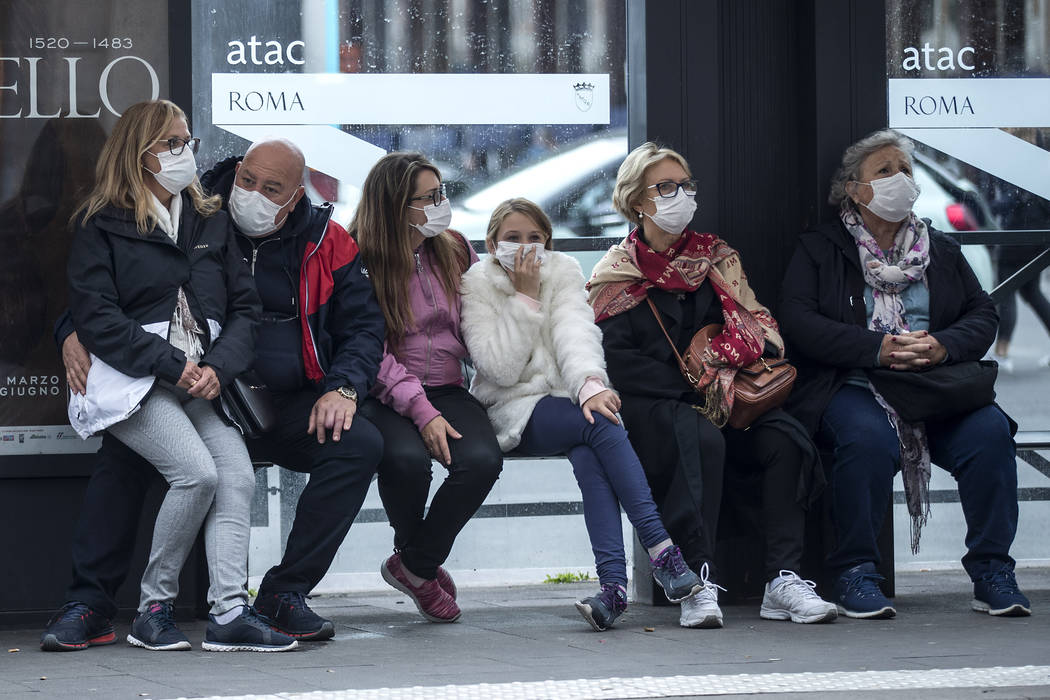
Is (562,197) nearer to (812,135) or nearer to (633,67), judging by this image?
(633,67)

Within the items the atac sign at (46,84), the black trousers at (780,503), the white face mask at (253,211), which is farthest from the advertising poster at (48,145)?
the black trousers at (780,503)

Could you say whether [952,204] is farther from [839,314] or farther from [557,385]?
[557,385]

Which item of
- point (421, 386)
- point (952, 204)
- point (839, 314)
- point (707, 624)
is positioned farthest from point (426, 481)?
point (952, 204)

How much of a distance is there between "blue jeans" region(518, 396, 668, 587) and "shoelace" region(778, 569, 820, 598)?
0.46 meters

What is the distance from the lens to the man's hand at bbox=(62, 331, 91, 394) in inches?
188

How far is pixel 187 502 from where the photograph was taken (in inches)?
182

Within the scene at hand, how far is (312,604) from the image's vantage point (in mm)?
5961

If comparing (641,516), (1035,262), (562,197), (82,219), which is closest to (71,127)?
(82,219)

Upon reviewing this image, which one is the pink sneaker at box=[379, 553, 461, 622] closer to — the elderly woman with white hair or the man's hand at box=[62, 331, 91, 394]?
the man's hand at box=[62, 331, 91, 394]

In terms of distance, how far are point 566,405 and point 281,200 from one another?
119cm

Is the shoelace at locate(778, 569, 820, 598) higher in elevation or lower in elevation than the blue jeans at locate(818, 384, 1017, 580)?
lower

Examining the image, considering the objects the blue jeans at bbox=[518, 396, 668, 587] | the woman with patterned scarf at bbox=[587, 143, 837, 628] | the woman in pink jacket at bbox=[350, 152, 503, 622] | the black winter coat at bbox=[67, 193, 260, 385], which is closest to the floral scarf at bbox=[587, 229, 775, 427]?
the woman with patterned scarf at bbox=[587, 143, 837, 628]

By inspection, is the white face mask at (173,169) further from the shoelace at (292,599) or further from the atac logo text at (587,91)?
the atac logo text at (587,91)

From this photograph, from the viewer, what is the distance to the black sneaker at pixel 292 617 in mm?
4707
